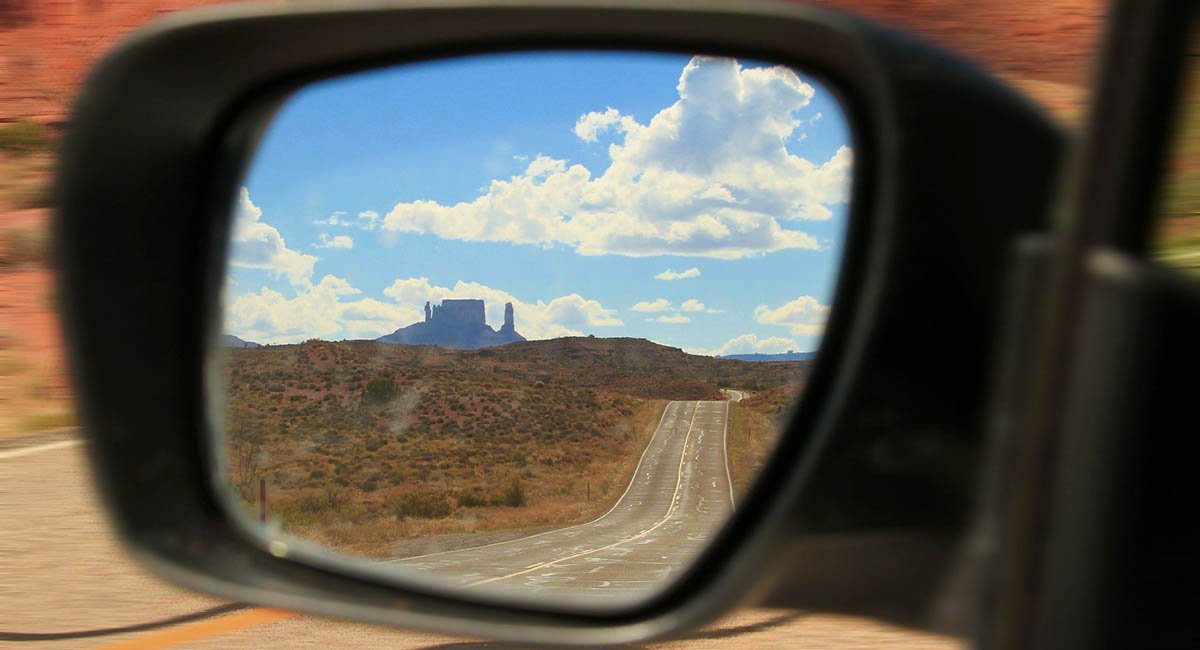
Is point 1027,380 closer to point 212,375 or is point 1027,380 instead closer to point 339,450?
point 339,450

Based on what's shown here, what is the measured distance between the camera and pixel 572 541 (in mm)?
1771

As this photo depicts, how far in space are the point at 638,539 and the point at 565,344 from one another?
32 centimetres

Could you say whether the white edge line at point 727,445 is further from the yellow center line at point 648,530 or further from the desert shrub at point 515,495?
the desert shrub at point 515,495

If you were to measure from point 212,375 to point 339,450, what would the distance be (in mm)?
275

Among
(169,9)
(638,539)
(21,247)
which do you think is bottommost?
(638,539)

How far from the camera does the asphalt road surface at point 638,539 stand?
155 cm

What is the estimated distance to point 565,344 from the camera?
175cm

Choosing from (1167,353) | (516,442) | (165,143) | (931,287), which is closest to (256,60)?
(165,143)

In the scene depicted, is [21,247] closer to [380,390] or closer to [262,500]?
[262,500]

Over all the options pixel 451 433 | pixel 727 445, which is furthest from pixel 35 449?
pixel 727 445

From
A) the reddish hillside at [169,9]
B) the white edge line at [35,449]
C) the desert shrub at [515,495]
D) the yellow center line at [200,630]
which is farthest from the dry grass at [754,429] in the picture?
the reddish hillside at [169,9]

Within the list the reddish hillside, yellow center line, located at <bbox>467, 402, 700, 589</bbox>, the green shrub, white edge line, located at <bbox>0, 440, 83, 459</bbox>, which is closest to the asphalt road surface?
yellow center line, located at <bbox>467, 402, 700, 589</bbox>

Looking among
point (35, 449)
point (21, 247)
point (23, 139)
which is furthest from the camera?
point (23, 139)

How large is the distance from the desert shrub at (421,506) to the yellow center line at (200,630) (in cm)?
Answer: 268
